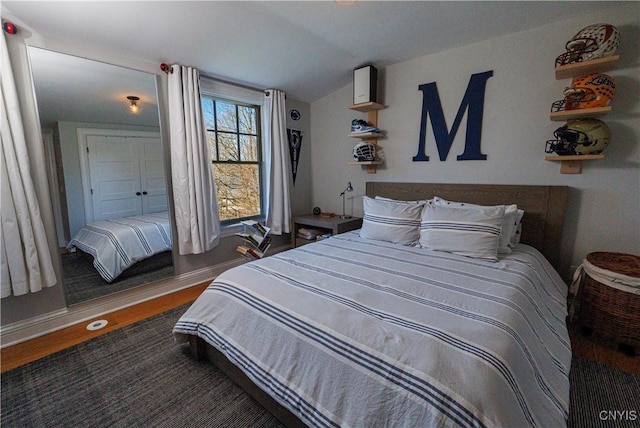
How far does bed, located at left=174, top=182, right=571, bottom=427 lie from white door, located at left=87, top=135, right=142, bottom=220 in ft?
4.50

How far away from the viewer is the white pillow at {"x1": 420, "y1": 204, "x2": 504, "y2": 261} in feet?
6.43

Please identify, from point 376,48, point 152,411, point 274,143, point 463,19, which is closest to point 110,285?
Answer: point 152,411

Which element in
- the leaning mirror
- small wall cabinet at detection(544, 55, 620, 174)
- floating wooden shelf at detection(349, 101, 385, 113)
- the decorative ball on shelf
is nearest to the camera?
the decorative ball on shelf

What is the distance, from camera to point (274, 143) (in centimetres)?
335

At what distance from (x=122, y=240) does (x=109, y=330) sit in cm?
76

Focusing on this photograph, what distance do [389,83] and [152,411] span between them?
10.8 feet

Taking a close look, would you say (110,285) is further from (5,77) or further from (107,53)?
(107,53)

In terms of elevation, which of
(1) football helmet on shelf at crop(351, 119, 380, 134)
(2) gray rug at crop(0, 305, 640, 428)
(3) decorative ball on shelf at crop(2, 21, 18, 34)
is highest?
(3) decorative ball on shelf at crop(2, 21, 18, 34)

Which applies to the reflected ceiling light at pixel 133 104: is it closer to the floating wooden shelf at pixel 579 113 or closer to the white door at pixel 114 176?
the white door at pixel 114 176

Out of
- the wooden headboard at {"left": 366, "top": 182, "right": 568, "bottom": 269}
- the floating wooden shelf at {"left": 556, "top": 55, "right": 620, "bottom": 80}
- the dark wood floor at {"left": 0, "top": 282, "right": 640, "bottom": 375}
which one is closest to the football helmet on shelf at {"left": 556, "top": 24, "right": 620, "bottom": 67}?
the floating wooden shelf at {"left": 556, "top": 55, "right": 620, "bottom": 80}

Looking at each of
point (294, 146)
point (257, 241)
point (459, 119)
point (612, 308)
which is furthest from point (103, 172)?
point (612, 308)

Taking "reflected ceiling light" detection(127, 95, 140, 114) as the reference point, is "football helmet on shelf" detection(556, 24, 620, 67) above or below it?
above

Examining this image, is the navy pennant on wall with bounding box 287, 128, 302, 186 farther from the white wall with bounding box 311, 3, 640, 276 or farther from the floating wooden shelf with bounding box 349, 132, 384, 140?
the white wall with bounding box 311, 3, 640, 276

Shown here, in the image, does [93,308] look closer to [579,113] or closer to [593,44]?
[579,113]
